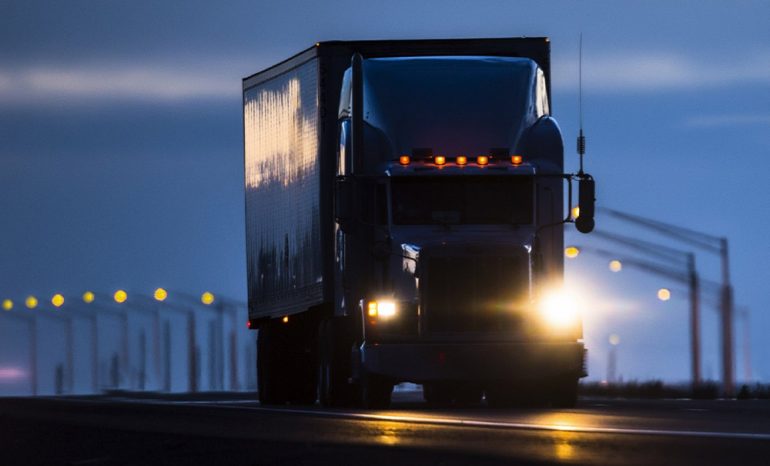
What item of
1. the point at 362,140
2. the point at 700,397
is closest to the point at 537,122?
the point at 362,140

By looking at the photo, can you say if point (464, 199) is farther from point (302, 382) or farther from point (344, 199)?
point (302, 382)

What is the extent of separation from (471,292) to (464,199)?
136 centimetres

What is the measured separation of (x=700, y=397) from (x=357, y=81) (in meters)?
17.9

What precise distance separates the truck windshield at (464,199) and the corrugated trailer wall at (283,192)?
2596 mm

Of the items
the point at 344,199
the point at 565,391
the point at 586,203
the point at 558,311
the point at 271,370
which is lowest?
the point at 565,391

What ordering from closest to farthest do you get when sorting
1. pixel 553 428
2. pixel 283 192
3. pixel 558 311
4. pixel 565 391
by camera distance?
pixel 553 428, pixel 558 311, pixel 565 391, pixel 283 192

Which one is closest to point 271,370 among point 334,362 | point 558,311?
point 334,362

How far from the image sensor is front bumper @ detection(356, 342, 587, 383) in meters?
27.7

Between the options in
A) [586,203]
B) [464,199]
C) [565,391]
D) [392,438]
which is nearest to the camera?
[392,438]

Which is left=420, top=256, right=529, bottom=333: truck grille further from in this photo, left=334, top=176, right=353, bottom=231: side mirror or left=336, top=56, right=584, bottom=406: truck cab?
left=334, top=176, right=353, bottom=231: side mirror

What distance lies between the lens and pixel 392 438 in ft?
60.4

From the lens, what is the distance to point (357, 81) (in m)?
28.8

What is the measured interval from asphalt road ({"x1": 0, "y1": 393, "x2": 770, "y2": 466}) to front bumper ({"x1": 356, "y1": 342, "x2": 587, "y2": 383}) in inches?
54.6

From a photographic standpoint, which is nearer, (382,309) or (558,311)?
(558,311)
